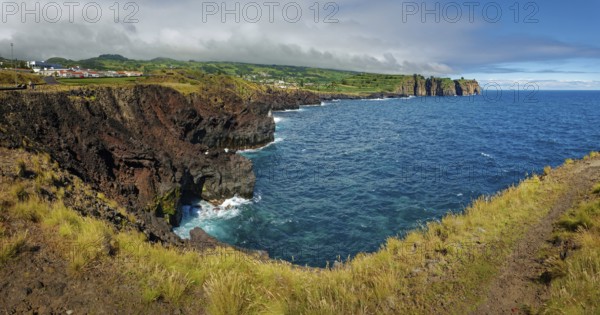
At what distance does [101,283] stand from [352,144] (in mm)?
63984

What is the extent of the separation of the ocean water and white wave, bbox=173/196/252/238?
105 mm

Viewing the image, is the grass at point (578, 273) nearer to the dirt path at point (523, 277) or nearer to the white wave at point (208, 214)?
the dirt path at point (523, 277)

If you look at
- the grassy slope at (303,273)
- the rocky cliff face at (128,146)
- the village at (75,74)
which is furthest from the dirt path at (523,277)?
the village at (75,74)

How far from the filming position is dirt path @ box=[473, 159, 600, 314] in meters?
8.04

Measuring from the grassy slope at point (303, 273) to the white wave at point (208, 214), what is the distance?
1772cm

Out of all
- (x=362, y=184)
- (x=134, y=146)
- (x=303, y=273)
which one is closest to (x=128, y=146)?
(x=134, y=146)

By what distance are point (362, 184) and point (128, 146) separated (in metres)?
27.7

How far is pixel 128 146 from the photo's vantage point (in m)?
30.3

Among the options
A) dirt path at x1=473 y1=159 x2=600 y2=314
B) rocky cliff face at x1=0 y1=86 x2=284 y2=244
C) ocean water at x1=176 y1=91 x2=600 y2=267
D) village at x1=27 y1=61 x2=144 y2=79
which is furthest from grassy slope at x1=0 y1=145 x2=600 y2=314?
village at x1=27 y1=61 x2=144 y2=79

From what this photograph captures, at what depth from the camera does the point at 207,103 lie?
6631 centimetres

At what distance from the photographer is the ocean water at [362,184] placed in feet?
92.8

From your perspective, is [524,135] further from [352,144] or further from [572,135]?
[352,144]

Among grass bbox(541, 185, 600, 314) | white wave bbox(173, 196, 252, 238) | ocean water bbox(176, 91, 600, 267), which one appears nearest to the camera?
grass bbox(541, 185, 600, 314)

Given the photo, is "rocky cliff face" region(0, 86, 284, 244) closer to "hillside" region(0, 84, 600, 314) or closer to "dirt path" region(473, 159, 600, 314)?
"hillside" region(0, 84, 600, 314)
